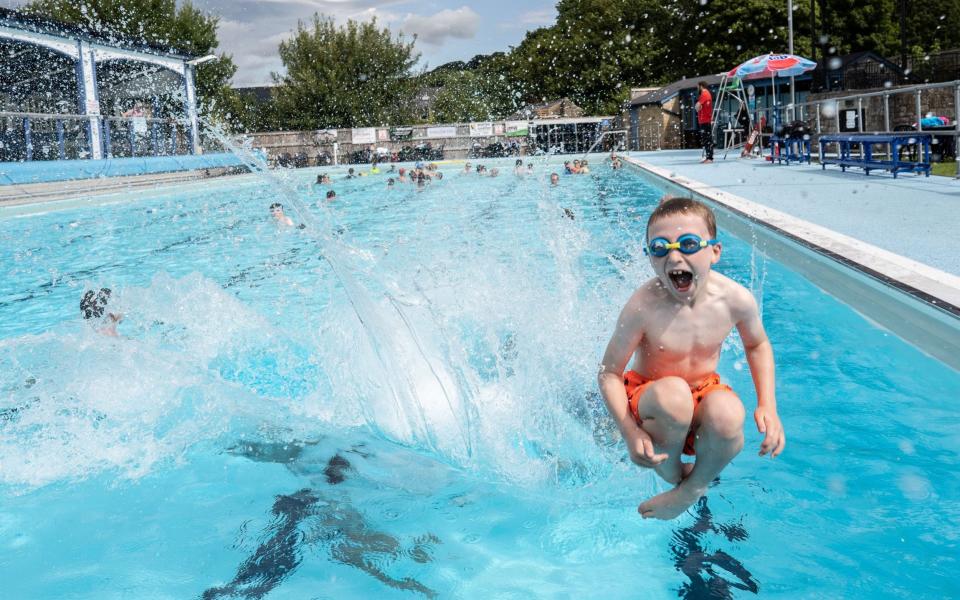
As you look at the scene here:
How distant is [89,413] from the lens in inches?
156

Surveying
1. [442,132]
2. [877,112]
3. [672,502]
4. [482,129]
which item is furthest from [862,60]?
[672,502]

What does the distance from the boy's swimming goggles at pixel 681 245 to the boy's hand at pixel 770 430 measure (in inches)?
20.3

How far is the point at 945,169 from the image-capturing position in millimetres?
12219

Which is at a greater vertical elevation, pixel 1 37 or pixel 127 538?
pixel 1 37

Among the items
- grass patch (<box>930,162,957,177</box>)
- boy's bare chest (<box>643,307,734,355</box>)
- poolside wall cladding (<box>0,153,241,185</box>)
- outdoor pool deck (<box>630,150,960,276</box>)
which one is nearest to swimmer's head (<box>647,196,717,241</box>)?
boy's bare chest (<box>643,307,734,355</box>)

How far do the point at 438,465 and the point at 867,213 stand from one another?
6331mm

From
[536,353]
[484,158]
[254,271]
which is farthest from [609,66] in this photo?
[536,353]

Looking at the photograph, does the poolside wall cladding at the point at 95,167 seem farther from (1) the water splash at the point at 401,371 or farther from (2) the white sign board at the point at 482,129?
(1) the water splash at the point at 401,371

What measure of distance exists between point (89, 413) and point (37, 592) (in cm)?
134

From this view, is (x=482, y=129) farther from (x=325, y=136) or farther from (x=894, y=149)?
(x=894, y=149)

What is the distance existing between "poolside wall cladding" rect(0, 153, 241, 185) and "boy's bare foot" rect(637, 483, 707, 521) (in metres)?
18.2

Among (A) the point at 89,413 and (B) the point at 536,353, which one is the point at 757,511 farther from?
(A) the point at 89,413

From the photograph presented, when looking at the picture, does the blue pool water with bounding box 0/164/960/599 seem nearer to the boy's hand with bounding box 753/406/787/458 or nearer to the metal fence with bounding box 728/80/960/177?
the boy's hand with bounding box 753/406/787/458

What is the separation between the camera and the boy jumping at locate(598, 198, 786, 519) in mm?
2092
